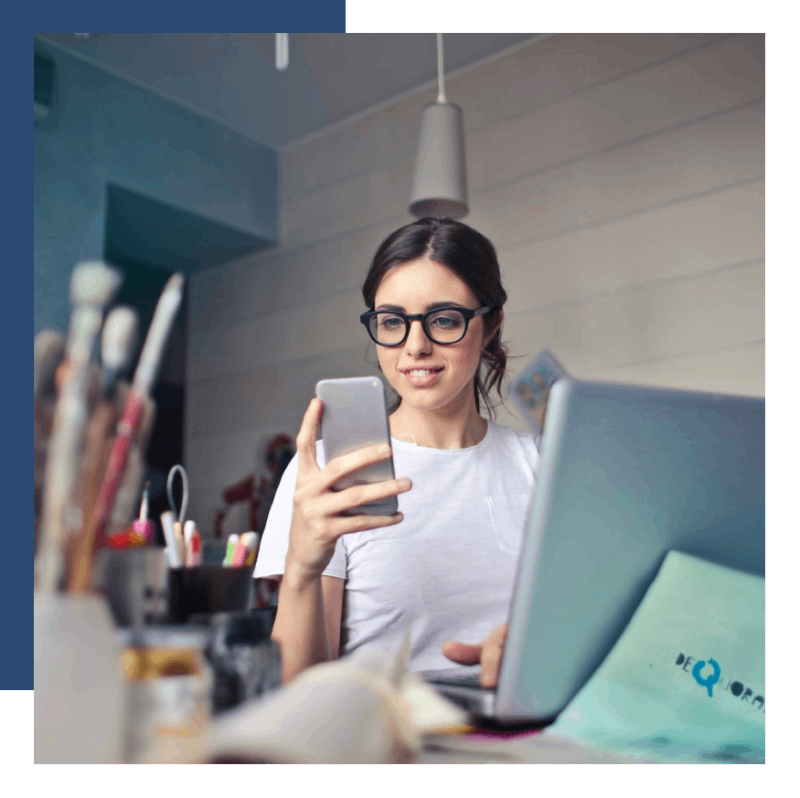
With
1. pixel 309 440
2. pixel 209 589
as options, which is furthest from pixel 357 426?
pixel 209 589

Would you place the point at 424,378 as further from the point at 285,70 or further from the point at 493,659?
the point at 285,70

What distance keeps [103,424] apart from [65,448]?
0.02 meters

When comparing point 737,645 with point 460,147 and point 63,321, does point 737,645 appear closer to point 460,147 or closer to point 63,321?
point 63,321

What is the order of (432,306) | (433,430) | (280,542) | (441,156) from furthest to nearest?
(441,156)
(433,430)
(432,306)
(280,542)

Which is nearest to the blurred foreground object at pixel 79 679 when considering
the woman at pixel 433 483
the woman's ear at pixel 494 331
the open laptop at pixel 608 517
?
the open laptop at pixel 608 517

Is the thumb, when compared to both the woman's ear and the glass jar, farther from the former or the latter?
the woman's ear

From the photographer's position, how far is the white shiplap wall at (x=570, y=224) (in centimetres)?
238

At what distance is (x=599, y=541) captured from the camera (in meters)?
→ 0.55

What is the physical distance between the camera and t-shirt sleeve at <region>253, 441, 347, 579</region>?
3.13 feet

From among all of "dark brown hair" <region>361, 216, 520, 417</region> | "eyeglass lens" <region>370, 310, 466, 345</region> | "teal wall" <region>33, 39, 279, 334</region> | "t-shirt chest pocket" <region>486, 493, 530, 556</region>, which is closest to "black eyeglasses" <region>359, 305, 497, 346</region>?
"eyeglass lens" <region>370, 310, 466, 345</region>

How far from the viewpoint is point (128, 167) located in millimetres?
2982

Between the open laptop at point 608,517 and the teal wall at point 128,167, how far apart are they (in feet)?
7.31

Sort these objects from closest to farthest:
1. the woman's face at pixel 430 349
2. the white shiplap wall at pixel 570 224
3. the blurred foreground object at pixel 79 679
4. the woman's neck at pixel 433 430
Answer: the blurred foreground object at pixel 79 679 → the woman's face at pixel 430 349 → the woman's neck at pixel 433 430 → the white shiplap wall at pixel 570 224

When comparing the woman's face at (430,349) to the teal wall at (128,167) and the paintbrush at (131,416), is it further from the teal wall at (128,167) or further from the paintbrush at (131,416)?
the teal wall at (128,167)
